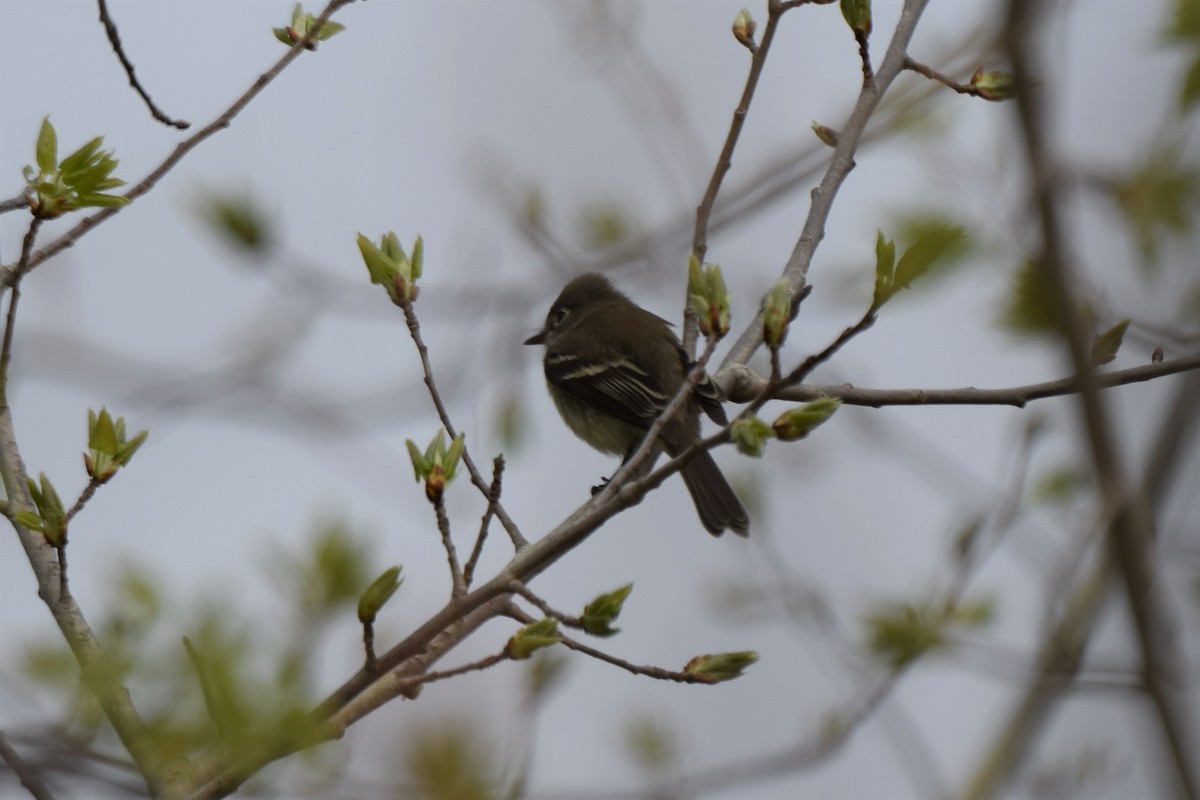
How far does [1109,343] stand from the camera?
2.56 metres

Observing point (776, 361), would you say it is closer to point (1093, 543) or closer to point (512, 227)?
point (1093, 543)

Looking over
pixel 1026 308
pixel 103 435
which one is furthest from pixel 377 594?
pixel 1026 308

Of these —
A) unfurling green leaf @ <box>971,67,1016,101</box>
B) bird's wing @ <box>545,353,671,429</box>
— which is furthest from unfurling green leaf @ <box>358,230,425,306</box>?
bird's wing @ <box>545,353,671,429</box>

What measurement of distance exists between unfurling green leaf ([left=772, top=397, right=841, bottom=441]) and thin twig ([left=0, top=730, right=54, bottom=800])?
48.9 inches

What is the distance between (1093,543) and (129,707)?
1.72 m

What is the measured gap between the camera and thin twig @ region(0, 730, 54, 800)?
5.75ft

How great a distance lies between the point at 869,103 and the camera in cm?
296

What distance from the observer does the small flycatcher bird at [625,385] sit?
432 cm

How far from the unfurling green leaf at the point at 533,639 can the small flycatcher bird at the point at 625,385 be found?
2140 mm

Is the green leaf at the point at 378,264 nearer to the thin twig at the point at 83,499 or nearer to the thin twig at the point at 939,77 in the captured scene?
the thin twig at the point at 83,499

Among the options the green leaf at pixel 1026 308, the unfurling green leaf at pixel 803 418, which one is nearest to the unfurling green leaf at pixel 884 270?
the unfurling green leaf at pixel 803 418

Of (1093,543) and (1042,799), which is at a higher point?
(1093,543)

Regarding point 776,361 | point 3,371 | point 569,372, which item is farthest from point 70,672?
point 569,372

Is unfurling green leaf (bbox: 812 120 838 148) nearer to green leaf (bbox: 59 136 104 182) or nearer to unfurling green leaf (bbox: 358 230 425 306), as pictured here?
unfurling green leaf (bbox: 358 230 425 306)
